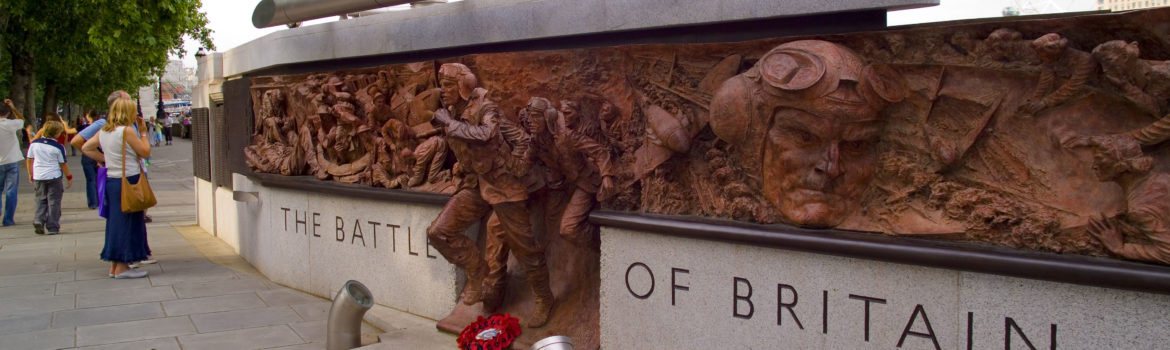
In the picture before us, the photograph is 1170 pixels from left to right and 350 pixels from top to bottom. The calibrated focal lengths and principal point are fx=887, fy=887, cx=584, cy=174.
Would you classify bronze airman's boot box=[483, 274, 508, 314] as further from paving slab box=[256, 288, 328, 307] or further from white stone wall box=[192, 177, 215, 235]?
→ white stone wall box=[192, 177, 215, 235]

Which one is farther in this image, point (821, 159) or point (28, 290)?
point (28, 290)

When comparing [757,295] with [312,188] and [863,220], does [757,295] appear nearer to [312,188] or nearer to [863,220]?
[863,220]

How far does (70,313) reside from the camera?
303 inches

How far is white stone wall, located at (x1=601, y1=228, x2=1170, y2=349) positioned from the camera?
3.78 metres

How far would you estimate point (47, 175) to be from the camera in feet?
41.4

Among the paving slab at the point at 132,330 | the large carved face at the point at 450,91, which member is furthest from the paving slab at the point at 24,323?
the large carved face at the point at 450,91

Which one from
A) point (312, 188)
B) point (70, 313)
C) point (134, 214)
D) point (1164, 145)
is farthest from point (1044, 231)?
point (134, 214)

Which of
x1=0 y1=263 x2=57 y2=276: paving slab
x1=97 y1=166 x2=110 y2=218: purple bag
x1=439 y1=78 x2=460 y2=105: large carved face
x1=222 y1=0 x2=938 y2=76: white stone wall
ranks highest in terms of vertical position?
x1=222 y1=0 x2=938 y2=76: white stone wall

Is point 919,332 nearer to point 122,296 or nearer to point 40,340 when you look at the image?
point 40,340

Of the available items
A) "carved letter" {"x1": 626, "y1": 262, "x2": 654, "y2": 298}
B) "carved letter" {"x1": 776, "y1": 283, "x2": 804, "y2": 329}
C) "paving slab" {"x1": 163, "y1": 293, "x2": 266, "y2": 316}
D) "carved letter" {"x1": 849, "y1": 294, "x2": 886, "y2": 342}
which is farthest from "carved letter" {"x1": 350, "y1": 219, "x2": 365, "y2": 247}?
"carved letter" {"x1": 849, "y1": 294, "x2": 886, "y2": 342}

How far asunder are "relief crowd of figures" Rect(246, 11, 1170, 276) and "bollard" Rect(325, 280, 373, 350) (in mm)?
696

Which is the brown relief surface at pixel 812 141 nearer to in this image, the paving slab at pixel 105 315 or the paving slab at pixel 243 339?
the paving slab at pixel 243 339

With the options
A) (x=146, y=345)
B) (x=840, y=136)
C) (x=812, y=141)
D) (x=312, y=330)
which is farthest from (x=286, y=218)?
(x=840, y=136)

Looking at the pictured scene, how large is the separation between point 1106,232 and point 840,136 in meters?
1.28
